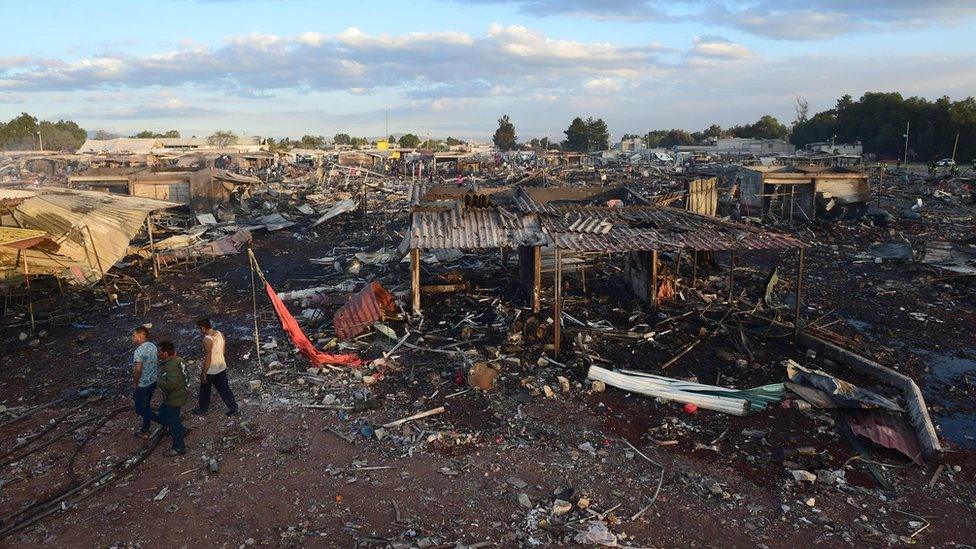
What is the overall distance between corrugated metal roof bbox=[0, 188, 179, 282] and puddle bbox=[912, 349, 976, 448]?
15300 mm

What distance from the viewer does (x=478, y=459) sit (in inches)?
262

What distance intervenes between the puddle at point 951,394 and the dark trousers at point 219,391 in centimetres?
882

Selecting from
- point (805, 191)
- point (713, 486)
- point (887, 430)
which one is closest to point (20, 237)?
point (713, 486)

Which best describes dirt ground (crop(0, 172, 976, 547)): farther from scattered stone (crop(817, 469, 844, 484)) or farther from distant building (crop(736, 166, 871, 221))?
distant building (crop(736, 166, 871, 221))

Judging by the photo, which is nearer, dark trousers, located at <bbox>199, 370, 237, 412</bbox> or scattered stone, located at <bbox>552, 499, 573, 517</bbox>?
scattered stone, located at <bbox>552, 499, 573, 517</bbox>

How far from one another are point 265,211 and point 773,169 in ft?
69.2

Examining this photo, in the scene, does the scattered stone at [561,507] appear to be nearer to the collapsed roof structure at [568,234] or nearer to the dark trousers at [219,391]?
the collapsed roof structure at [568,234]

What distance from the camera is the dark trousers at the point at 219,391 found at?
24.0ft

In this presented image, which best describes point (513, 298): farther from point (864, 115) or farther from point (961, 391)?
point (864, 115)

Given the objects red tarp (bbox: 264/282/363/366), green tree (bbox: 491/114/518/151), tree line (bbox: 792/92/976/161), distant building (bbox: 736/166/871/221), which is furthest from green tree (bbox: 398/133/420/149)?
red tarp (bbox: 264/282/363/366)

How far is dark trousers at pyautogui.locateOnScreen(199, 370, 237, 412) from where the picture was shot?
732 cm

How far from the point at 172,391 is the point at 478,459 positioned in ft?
11.2

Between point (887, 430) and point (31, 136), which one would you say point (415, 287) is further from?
point (31, 136)

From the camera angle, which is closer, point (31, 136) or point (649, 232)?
point (649, 232)
